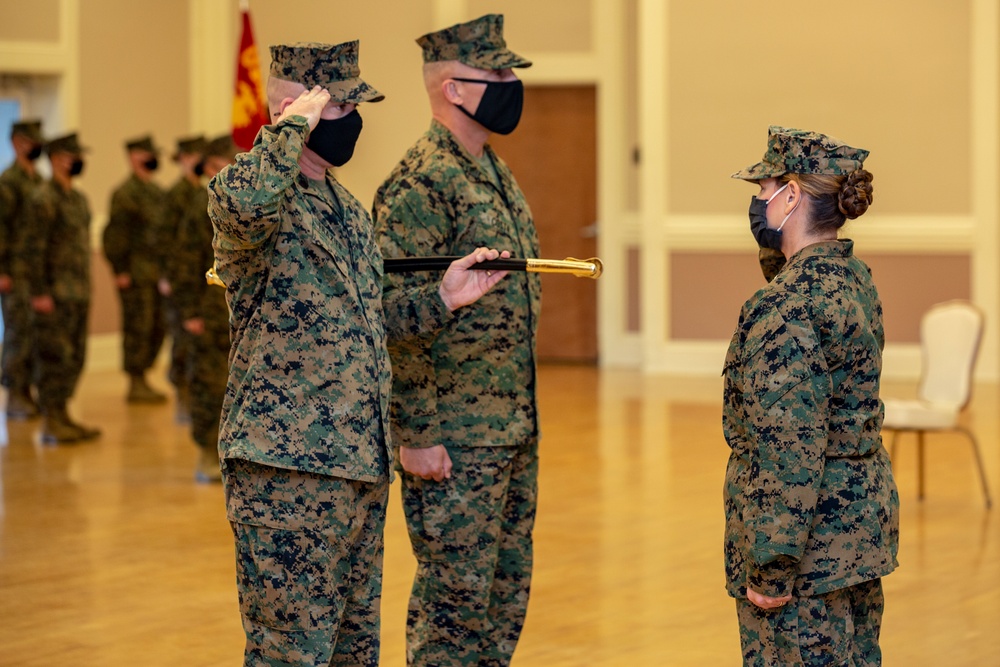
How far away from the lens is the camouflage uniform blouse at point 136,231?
33.3ft

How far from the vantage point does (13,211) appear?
908cm

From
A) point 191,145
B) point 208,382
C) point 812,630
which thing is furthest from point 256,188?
point 191,145

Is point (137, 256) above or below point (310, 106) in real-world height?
below

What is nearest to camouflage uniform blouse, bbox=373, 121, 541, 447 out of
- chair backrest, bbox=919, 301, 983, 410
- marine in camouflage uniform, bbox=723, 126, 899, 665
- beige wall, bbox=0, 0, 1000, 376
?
marine in camouflage uniform, bbox=723, 126, 899, 665

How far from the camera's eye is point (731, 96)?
10969 mm

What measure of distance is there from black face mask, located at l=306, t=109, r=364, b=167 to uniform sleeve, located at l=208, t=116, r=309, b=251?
0.15 meters

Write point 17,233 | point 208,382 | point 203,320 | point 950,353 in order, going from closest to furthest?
point 950,353 → point 208,382 → point 203,320 → point 17,233

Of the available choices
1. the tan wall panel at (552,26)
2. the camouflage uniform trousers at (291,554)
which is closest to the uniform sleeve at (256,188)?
the camouflage uniform trousers at (291,554)

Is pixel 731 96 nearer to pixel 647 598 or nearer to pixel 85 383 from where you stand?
pixel 85 383

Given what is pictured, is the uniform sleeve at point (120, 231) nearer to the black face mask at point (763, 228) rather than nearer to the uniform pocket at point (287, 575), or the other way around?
the uniform pocket at point (287, 575)

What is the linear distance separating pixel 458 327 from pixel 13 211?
21.0 feet

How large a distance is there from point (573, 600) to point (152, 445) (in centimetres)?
427

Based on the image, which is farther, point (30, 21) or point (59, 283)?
point (30, 21)

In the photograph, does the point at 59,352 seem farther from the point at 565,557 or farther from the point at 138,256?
the point at 565,557
